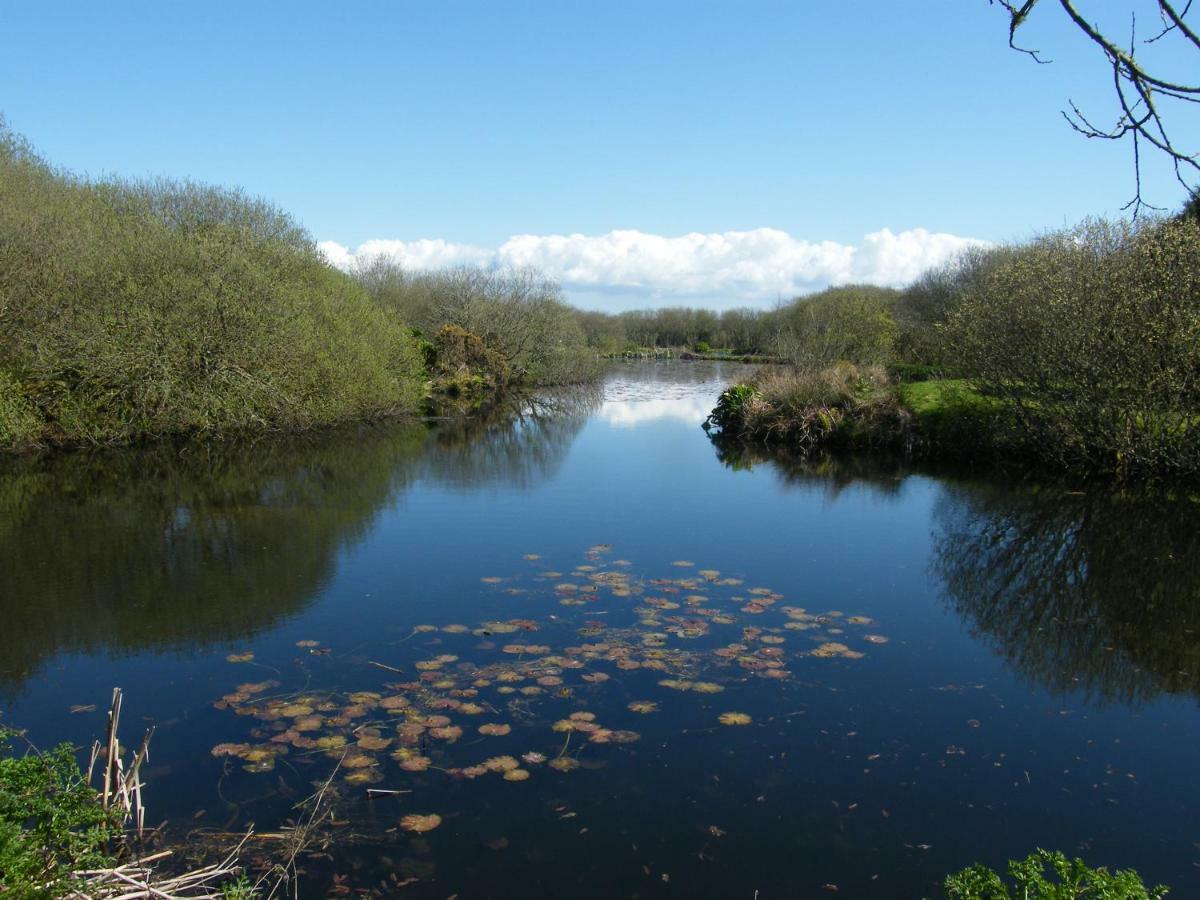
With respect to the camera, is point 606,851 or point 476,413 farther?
point 476,413

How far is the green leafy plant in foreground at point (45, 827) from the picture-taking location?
3.66 meters

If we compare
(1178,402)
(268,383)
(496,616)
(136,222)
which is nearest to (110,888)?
(496,616)

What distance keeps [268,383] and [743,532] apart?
47.6 ft

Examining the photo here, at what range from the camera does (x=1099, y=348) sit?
59.6ft

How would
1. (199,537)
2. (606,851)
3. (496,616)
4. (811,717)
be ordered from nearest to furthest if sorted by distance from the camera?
(606,851) → (811,717) → (496,616) → (199,537)

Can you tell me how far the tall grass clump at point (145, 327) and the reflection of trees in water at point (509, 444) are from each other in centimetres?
416

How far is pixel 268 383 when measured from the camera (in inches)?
914

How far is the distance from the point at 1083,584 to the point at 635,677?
22.9ft

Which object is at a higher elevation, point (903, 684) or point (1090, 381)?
point (1090, 381)

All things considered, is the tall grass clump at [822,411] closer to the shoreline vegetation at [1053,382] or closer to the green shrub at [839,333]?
the shoreline vegetation at [1053,382]

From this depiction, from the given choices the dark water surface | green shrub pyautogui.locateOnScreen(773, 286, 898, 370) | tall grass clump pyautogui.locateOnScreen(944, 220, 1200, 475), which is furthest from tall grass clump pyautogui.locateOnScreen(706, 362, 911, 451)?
the dark water surface

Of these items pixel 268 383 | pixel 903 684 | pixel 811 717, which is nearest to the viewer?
pixel 811 717

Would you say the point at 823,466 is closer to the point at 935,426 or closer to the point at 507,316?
the point at 935,426

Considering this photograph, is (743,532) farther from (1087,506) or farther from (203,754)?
(203,754)
